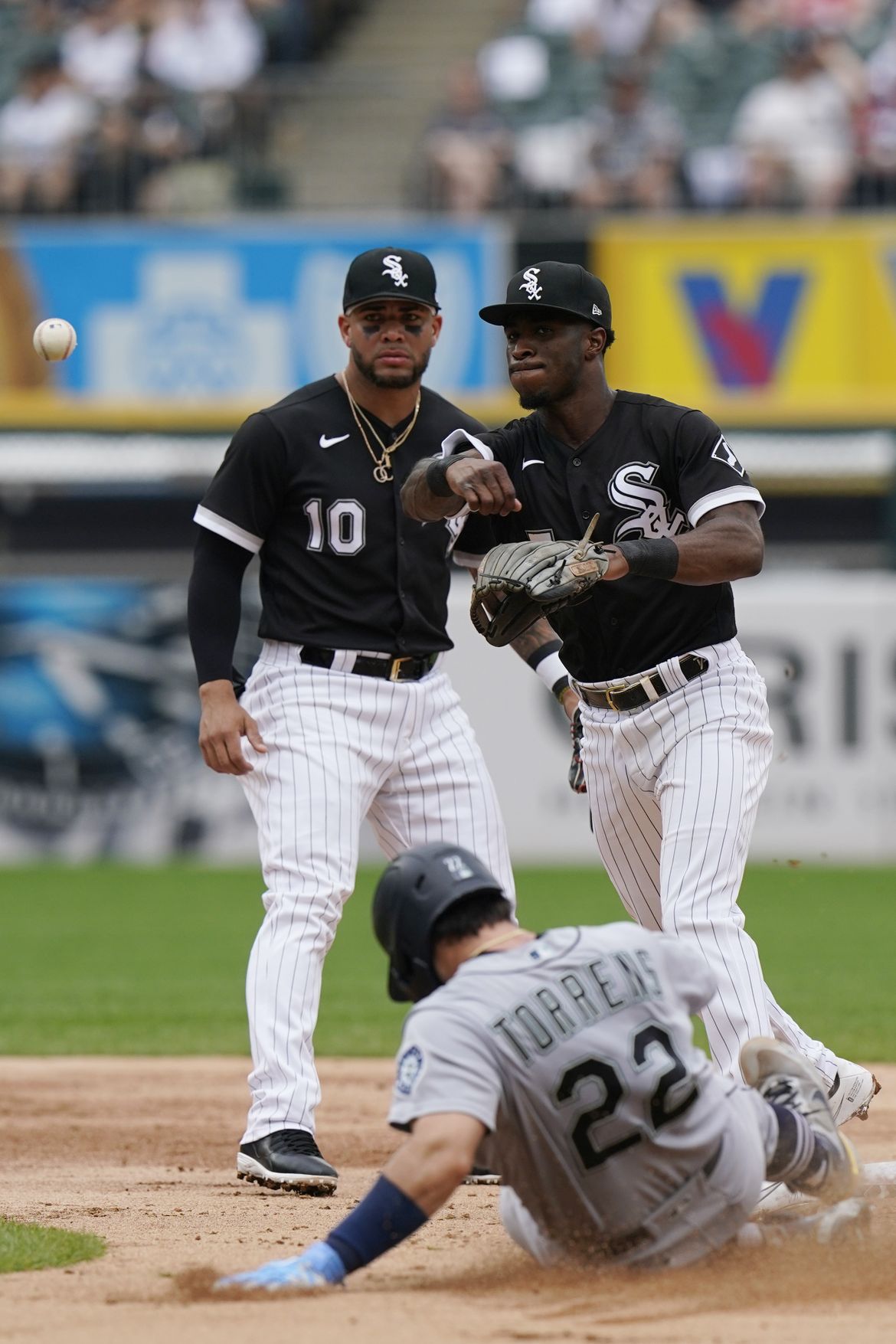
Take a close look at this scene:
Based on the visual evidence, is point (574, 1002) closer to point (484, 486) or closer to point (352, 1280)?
point (352, 1280)

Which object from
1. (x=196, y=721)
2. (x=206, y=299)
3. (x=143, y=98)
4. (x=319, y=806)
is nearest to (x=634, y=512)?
(x=319, y=806)

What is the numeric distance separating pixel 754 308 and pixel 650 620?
10.6 meters

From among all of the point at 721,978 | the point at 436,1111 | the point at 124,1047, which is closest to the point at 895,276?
the point at 124,1047

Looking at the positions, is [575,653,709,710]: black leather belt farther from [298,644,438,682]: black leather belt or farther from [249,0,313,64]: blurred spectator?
[249,0,313,64]: blurred spectator

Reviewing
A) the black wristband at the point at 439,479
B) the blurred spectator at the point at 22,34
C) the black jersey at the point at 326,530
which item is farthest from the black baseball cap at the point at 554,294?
the blurred spectator at the point at 22,34

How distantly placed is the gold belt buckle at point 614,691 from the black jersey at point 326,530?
670 millimetres

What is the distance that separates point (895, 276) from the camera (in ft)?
47.8

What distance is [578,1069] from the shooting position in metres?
3.36

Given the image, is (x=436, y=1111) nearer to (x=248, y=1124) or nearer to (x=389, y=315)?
(x=248, y=1124)

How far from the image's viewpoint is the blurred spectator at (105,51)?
1647 cm

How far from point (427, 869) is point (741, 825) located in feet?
3.67

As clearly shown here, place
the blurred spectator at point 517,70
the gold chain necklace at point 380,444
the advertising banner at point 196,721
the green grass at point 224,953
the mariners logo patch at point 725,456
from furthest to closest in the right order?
the blurred spectator at point 517,70, the advertising banner at point 196,721, the green grass at point 224,953, the gold chain necklace at point 380,444, the mariners logo patch at point 725,456

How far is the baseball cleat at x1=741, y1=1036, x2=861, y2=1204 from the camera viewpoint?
3.84m

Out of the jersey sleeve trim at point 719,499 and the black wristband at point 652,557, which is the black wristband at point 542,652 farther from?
the black wristband at point 652,557
